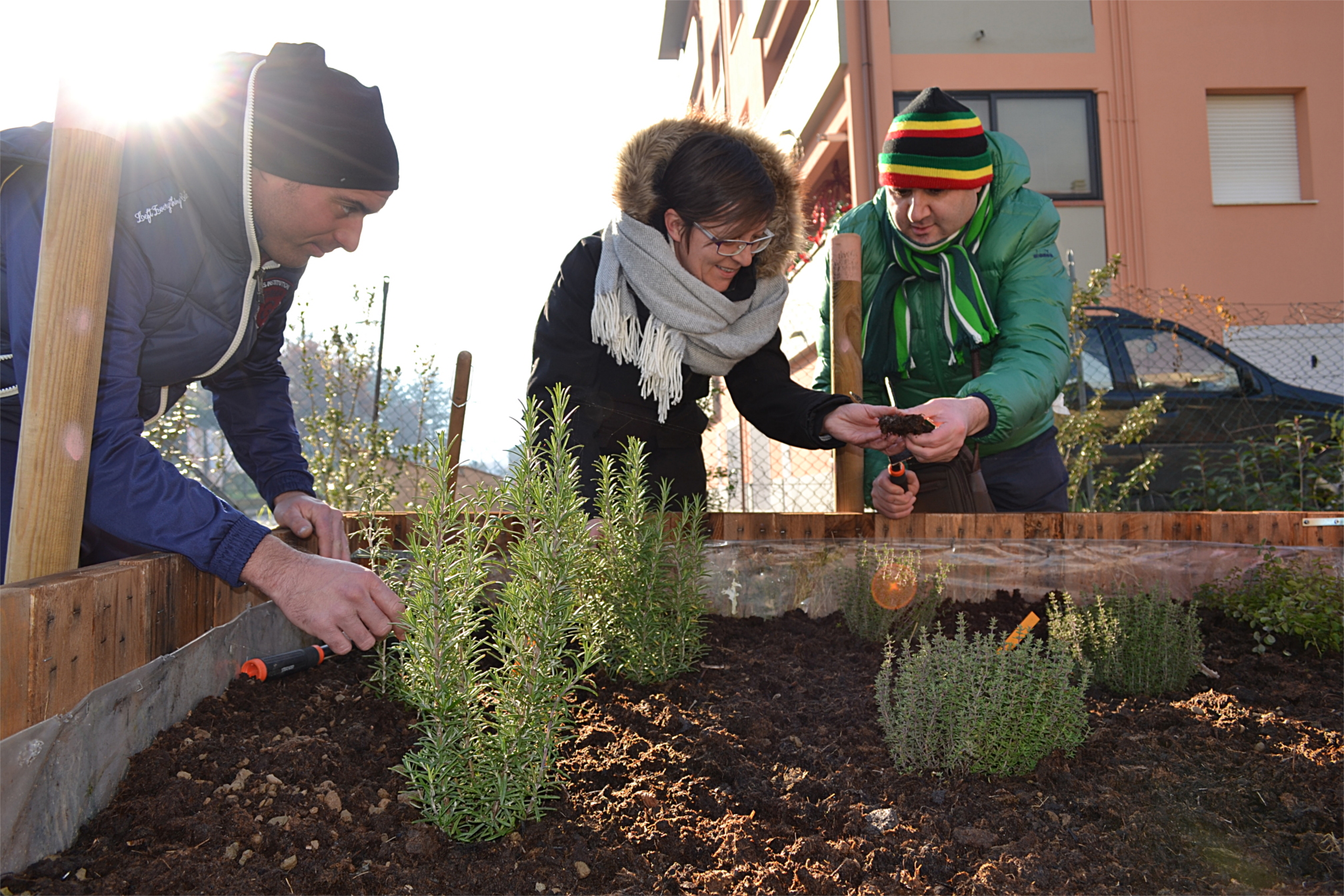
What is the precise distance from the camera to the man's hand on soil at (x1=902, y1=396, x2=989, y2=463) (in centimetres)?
241

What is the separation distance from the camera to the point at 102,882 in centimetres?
111

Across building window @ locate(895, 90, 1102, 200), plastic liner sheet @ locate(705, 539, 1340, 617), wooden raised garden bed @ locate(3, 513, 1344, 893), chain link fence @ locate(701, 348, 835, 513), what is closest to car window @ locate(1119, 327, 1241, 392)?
chain link fence @ locate(701, 348, 835, 513)

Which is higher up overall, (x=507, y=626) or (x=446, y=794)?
(x=507, y=626)

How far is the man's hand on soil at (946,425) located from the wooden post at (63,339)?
73.4 inches

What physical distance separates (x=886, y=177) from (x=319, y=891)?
8.12ft

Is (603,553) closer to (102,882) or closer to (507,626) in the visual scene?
(507,626)

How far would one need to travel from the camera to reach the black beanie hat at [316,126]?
1.79 meters

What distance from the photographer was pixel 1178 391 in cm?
718

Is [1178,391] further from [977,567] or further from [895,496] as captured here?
[895,496]

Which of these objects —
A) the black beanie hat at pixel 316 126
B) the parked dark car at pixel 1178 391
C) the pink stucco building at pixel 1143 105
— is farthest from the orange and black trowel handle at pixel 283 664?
the pink stucco building at pixel 1143 105

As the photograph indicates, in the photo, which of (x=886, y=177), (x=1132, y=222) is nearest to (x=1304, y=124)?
(x=1132, y=222)

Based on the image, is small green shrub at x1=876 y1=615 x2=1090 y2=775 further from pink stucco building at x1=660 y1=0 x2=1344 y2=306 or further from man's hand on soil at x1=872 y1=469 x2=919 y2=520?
pink stucco building at x1=660 y1=0 x2=1344 y2=306

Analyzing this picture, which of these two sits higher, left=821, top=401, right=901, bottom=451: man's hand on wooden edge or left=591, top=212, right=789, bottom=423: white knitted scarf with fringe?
left=591, top=212, right=789, bottom=423: white knitted scarf with fringe

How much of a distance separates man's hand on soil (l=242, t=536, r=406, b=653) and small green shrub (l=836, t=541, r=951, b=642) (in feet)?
4.34
